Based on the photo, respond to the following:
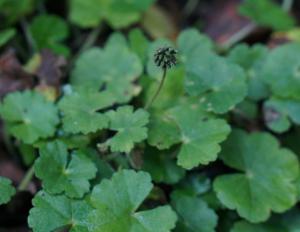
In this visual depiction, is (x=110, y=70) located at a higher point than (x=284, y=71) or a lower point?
higher

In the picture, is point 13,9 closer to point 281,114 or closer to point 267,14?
point 267,14

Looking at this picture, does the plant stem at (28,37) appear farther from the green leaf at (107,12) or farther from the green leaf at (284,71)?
the green leaf at (284,71)

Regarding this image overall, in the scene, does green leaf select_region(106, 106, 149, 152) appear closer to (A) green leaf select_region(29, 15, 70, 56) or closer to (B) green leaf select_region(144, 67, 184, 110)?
(B) green leaf select_region(144, 67, 184, 110)

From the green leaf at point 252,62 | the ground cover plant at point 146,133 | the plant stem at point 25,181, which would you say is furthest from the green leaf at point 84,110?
the green leaf at point 252,62

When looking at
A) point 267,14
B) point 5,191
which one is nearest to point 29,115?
point 5,191

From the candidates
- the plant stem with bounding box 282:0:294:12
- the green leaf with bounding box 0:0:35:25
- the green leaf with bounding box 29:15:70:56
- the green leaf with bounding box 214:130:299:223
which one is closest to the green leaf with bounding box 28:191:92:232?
the green leaf with bounding box 214:130:299:223

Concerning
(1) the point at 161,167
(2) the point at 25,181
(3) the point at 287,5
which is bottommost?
(3) the point at 287,5

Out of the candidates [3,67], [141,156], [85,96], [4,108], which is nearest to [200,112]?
[141,156]
